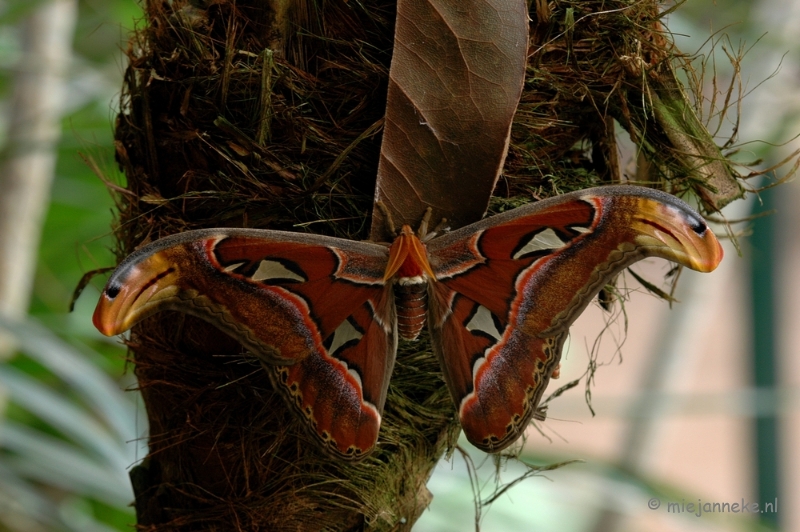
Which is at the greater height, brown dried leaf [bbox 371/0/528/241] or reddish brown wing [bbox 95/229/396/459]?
brown dried leaf [bbox 371/0/528/241]

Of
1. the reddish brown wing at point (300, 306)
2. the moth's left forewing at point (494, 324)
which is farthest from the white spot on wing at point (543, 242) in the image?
the reddish brown wing at point (300, 306)

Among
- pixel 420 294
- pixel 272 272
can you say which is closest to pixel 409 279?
pixel 420 294

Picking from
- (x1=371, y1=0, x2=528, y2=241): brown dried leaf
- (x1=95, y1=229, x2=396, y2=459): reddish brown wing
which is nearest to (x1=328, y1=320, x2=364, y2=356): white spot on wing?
(x1=95, y1=229, x2=396, y2=459): reddish brown wing

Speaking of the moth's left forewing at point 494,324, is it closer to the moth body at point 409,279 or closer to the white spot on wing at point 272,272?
the moth body at point 409,279

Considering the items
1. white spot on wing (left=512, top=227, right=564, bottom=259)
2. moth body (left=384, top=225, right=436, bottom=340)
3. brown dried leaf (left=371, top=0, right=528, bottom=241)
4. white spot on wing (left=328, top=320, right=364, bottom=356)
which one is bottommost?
white spot on wing (left=328, top=320, right=364, bottom=356)

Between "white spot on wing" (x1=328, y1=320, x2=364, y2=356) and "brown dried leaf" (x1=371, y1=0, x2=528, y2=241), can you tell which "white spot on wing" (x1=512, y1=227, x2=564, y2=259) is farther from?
"white spot on wing" (x1=328, y1=320, x2=364, y2=356)

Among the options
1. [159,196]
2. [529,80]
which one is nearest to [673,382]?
[529,80]

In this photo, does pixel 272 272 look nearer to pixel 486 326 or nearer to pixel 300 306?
pixel 300 306
